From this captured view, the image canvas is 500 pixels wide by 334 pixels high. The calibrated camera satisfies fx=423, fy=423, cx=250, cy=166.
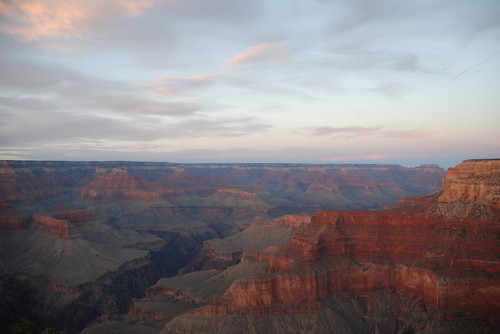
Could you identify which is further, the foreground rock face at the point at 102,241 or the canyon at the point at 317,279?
the foreground rock face at the point at 102,241

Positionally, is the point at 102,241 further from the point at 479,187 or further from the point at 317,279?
the point at 479,187

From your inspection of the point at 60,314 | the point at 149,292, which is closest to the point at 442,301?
the point at 149,292

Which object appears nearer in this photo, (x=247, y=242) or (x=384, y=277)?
(x=384, y=277)

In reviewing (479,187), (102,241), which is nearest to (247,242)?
(102,241)

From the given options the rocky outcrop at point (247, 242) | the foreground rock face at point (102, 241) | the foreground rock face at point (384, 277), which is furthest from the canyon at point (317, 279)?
the rocky outcrop at point (247, 242)

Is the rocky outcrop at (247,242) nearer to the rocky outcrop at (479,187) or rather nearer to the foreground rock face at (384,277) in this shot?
the foreground rock face at (384,277)

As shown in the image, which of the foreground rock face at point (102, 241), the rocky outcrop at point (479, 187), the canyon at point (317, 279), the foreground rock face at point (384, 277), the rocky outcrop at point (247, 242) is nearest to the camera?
the foreground rock face at point (384, 277)

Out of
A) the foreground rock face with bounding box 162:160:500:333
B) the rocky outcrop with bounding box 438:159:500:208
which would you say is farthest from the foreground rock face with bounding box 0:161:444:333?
the rocky outcrop with bounding box 438:159:500:208

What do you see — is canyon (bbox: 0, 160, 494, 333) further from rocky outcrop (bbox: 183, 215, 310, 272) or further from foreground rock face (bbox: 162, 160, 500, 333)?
rocky outcrop (bbox: 183, 215, 310, 272)

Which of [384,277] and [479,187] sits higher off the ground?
[479,187]
